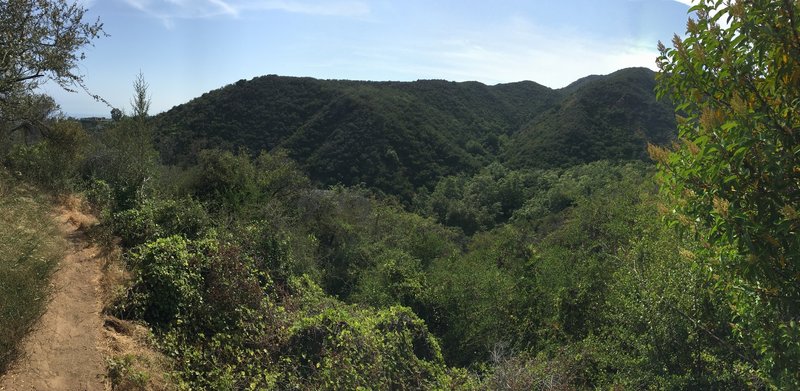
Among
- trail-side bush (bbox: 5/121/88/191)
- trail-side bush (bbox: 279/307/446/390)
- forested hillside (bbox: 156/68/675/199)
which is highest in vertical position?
forested hillside (bbox: 156/68/675/199)

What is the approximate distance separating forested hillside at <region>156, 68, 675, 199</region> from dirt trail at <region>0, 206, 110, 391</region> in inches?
1203

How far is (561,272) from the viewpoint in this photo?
1123 cm

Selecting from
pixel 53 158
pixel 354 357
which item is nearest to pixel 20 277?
pixel 354 357

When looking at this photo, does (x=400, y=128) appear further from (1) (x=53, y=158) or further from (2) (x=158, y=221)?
(2) (x=158, y=221)

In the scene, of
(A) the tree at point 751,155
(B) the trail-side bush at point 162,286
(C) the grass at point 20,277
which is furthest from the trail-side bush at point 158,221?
(A) the tree at point 751,155

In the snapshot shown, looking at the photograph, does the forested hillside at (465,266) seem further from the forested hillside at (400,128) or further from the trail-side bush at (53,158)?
the forested hillside at (400,128)

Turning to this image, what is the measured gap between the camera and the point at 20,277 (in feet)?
15.4

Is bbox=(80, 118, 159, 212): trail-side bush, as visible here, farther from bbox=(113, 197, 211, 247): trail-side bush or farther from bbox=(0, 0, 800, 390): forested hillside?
bbox=(113, 197, 211, 247): trail-side bush

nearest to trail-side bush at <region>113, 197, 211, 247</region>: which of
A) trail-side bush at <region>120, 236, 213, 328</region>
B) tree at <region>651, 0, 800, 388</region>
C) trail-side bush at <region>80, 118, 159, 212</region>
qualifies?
trail-side bush at <region>80, 118, 159, 212</region>

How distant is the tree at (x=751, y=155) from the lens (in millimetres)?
2277

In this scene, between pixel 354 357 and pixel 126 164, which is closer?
pixel 354 357

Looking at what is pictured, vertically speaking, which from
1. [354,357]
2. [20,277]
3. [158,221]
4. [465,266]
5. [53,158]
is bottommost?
[354,357]

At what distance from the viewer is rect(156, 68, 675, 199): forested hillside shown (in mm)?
46500

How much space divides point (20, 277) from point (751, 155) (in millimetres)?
6418
